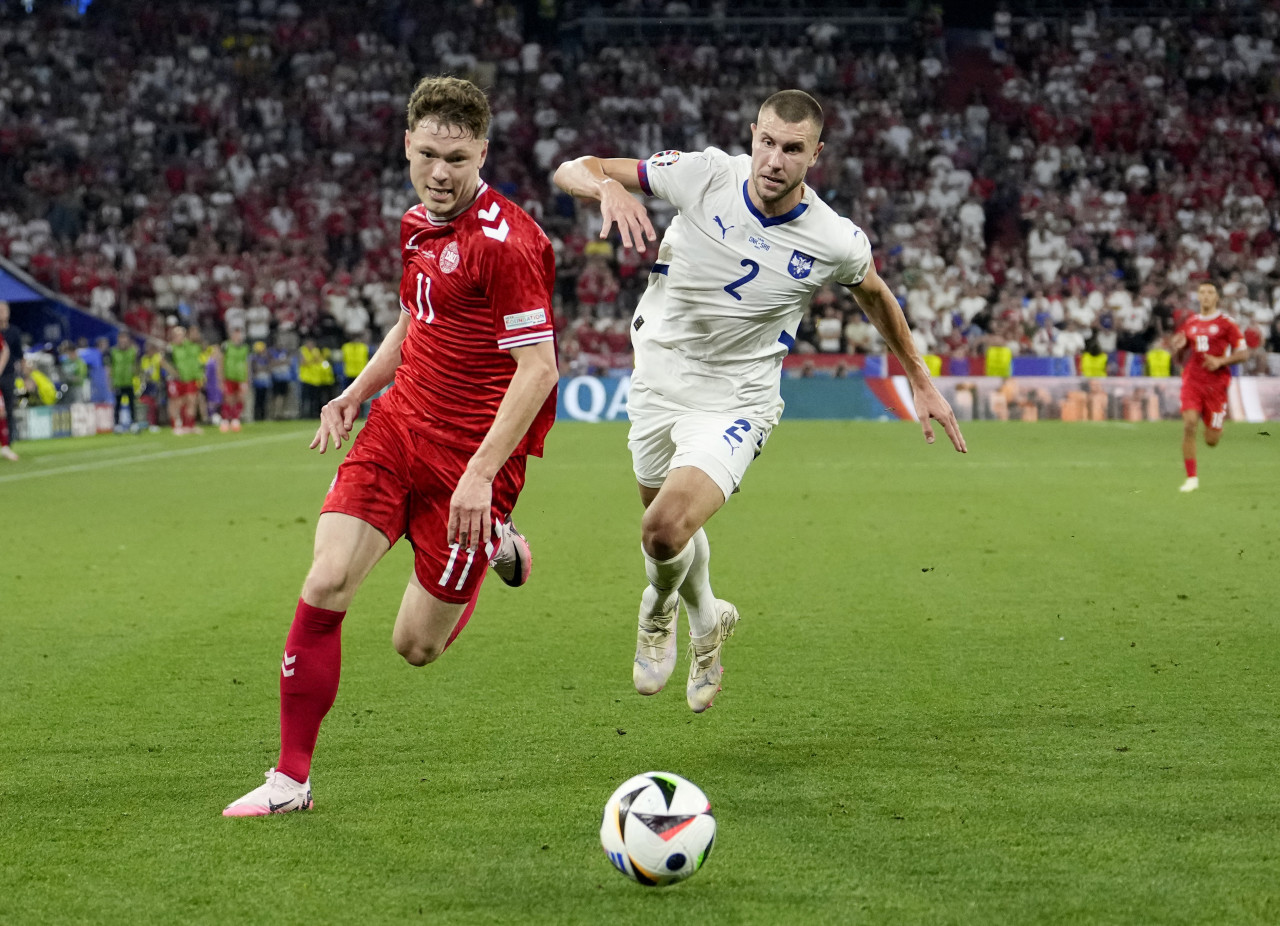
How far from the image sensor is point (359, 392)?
5.16 metres

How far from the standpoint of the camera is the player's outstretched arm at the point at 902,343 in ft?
19.1

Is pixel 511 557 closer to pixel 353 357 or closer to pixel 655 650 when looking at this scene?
pixel 655 650

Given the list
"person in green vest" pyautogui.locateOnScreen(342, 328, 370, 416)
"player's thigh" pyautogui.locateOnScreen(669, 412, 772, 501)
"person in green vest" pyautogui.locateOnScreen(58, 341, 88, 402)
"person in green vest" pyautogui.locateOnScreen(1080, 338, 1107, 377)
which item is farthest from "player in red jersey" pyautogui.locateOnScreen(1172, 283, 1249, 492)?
"person in green vest" pyautogui.locateOnScreen(58, 341, 88, 402)

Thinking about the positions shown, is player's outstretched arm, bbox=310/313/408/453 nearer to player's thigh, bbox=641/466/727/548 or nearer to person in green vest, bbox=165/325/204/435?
player's thigh, bbox=641/466/727/548

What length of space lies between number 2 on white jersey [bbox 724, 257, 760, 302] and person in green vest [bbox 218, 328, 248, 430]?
72.5 ft

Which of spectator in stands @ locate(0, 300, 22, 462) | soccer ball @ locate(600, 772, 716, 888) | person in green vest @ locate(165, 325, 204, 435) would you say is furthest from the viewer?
person in green vest @ locate(165, 325, 204, 435)

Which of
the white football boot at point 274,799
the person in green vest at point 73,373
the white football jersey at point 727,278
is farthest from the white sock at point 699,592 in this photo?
the person in green vest at point 73,373

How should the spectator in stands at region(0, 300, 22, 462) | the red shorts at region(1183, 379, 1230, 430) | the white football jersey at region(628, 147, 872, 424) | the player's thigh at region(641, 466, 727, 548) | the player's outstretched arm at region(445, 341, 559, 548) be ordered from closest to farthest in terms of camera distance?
the player's outstretched arm at region(445, 341, 559, 548), the player's thigh at region(641, 466, 727, 548), the white football jersey at region(628, 147, 872, 424), the red shorts at region(1183, 379, 1230, 430), the spectator in stands at region(0, 300, 22, 462)

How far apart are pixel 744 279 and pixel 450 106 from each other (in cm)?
170

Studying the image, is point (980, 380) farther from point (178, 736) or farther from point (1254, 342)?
point (178, 736)

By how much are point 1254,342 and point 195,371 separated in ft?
62.3

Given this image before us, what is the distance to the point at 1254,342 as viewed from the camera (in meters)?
27.5

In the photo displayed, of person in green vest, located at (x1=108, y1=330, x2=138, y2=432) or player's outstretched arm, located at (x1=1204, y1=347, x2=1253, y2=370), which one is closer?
player's outstretched arm, located at (x1=1204, y1=347, x2=1253, y2=370)

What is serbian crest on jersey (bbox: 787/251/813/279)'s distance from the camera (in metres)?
5.90
